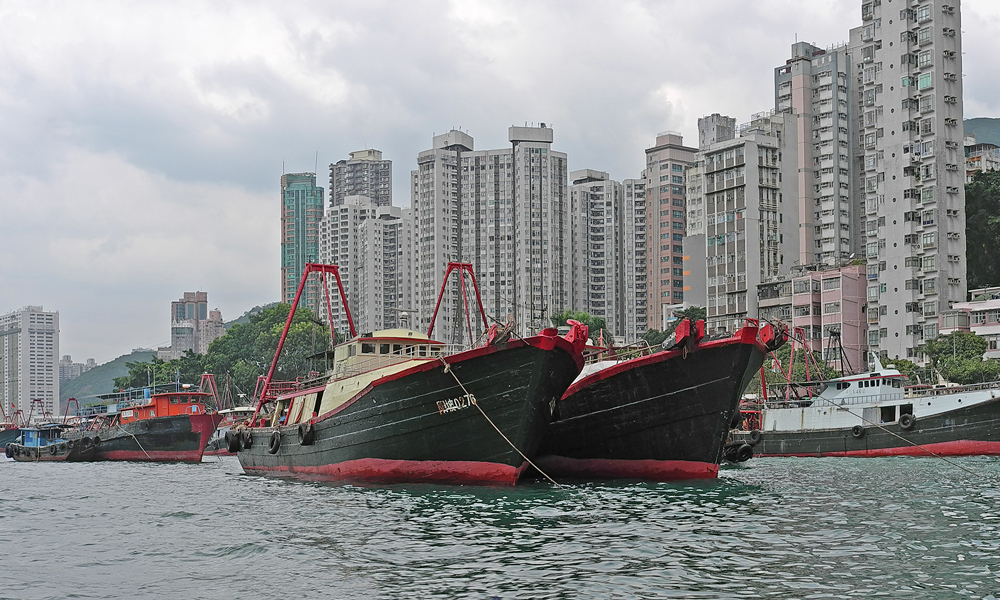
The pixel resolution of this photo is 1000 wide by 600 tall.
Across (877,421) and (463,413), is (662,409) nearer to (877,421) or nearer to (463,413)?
(463,413)

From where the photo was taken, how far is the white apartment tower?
263 ft

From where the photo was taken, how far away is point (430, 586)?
14.9 meters

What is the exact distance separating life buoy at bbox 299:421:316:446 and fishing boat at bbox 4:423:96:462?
112 ft

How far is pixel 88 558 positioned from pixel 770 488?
18.5m

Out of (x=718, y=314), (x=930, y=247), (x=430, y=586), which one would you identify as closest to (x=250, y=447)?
(x=430, y=586)

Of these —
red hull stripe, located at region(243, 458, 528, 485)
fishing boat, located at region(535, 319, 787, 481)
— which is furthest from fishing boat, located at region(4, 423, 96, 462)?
fishing boat, located at region(535, 319, 787, 481)

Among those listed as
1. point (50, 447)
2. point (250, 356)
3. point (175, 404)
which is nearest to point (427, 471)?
point (175, 404)

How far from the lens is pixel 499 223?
478 ft

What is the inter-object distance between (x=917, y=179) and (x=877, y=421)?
4094 centimetres

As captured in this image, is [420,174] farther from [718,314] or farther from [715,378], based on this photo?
[715,378]

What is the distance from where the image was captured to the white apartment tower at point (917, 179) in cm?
8019

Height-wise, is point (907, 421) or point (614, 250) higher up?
point (614, 250)

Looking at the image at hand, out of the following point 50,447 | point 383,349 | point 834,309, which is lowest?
point 50,447

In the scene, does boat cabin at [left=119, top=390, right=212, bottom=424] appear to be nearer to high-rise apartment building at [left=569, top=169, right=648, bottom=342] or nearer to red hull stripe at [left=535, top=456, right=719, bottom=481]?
red hull stripe at [left=535, top=456, right=719, bottom=481]
